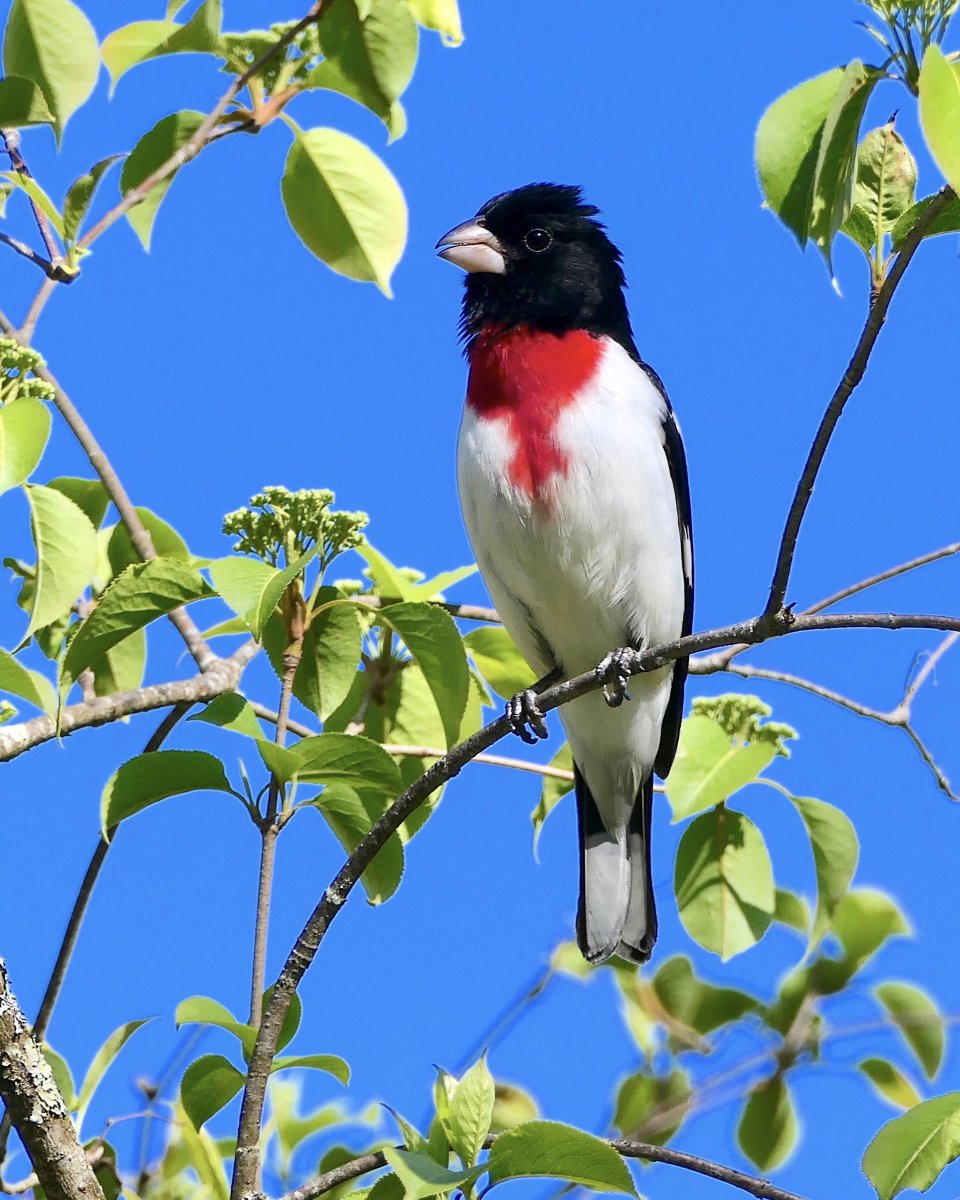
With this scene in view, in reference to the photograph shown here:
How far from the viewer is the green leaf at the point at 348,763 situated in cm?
268

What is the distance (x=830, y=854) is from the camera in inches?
130

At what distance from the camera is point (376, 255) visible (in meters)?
3.22

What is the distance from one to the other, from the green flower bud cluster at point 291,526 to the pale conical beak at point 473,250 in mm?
1700

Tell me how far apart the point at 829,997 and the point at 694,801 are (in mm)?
870

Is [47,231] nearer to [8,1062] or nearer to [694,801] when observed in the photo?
[8,1062]

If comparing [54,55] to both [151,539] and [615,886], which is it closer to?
[151,539]

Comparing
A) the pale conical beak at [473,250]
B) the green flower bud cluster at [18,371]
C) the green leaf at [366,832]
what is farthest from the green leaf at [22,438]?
the pale conical beak at [473,250]

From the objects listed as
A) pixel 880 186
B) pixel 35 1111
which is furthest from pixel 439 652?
pixel 880 186

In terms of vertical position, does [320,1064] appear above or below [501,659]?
below


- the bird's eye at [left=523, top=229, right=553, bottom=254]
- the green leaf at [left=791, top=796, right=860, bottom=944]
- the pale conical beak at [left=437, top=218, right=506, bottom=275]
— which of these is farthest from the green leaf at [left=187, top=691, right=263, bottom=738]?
the bird's eye at [left=523, top=229, right=553, bottom=254]

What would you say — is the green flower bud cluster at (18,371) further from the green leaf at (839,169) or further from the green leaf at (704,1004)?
the green leaf at (704,1004)

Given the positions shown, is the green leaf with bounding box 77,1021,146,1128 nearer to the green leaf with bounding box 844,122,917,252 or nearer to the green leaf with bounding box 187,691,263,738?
the green leaf with bounding box 187,691,263,738

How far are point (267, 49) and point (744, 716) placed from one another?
1.86m

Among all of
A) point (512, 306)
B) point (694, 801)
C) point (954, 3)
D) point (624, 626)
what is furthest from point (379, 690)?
point (954, 3)
